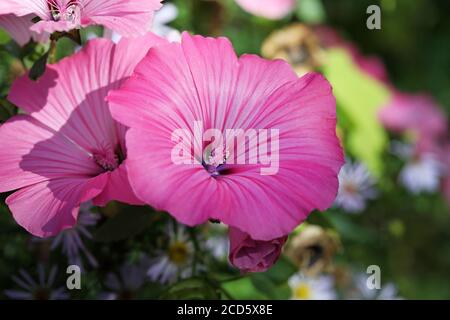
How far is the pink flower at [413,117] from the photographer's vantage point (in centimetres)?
133

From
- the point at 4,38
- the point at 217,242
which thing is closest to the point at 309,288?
the point at 217,242

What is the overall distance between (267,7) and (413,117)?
0.45 meters

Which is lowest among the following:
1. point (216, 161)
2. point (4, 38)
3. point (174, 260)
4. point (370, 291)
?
point (370, 291)

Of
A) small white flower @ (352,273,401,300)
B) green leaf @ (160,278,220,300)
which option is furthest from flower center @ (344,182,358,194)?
green leaf @ (160,278,220,300)

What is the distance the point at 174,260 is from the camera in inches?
27.9

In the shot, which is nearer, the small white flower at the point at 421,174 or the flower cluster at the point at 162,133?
the flower cluster at the point at 162,133

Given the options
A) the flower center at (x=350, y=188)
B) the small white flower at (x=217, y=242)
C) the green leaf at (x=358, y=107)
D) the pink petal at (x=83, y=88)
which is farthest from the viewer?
the green leaf at (x=358, y=107)

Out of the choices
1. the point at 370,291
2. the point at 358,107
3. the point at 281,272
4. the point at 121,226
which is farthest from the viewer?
the point at 358,107

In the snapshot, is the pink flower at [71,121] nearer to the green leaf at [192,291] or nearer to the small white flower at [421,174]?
the green leaf at [192,291]

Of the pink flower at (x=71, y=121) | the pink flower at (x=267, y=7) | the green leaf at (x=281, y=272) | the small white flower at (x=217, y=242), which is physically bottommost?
the green leaf at (x=281, y=272)

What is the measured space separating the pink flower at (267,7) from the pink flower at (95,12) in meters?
0.50

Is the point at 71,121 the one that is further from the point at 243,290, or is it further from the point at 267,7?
the point at 267,7

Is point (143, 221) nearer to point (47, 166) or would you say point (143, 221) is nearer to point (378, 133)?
point (47, 166)

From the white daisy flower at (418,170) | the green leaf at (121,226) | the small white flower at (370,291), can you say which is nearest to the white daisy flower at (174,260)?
the green leaf at (121,226)
